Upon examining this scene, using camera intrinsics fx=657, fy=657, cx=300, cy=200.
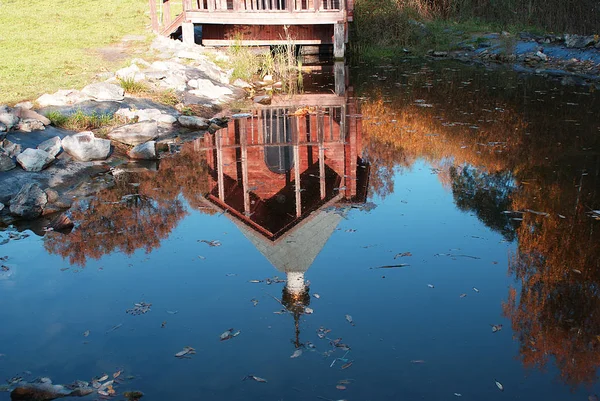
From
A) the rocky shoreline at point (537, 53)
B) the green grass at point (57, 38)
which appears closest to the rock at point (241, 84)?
the green grass at point (57, 38)

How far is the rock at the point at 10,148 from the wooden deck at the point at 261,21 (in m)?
12.4

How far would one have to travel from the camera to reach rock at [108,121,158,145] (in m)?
12.0

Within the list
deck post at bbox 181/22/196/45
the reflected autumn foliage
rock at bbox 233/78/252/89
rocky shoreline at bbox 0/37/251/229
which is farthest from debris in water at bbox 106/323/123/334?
deck post at bbox 181/22/196/45

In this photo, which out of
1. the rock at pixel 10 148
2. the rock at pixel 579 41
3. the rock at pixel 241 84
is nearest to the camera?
the rock at pixel 10 148

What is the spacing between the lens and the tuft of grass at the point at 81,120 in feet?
38.9

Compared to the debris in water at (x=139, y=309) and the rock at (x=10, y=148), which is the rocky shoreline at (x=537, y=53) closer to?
the rock at (x=10, y=148)

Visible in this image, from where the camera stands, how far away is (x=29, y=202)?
28.5 ft

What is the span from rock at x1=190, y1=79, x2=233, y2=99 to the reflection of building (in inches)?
47.9

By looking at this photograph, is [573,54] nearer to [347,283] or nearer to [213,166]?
[213,166]

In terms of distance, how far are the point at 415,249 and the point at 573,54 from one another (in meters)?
15.5

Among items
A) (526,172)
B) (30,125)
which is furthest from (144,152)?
(526,172)

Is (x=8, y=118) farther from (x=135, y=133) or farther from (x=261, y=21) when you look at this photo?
(x=261, y=21)

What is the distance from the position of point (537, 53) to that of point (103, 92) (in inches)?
557

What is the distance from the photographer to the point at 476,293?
6625 millimetres
